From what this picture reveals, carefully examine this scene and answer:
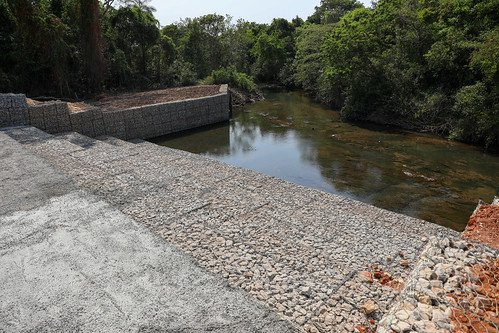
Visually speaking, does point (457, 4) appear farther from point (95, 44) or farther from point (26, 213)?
point (26, 213)

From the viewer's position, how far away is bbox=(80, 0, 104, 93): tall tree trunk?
1616cm

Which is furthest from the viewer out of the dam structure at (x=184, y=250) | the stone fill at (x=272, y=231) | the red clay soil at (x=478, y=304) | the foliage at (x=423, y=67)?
the foliage at (x=423, y=67)

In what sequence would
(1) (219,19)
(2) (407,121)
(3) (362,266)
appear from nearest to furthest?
(3) (362,266) → (2) (407,121) → (1) (219,19)

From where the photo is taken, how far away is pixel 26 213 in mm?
5477

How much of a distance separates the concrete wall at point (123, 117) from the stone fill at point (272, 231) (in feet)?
7.81

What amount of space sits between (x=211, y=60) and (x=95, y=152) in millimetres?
19340

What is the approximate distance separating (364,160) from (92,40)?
13259 mm

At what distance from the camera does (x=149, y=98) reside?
1705cm

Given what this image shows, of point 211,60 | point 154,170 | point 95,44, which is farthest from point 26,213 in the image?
point 211,60

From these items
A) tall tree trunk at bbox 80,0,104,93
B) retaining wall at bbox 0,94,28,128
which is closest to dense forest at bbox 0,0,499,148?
→ tall tree trunk at bbox 80,0,104,93

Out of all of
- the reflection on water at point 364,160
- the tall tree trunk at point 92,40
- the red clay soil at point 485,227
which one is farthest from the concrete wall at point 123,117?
the red clay soil at point 485,227

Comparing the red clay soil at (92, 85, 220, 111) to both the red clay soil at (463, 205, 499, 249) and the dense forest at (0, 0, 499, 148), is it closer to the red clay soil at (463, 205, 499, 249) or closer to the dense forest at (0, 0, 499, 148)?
the dense forest at (0, 0, 499, 148)

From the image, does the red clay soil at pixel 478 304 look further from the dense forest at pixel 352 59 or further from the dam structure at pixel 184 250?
the dense forest at pixel 352 59

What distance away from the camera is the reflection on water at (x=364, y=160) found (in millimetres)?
9359
